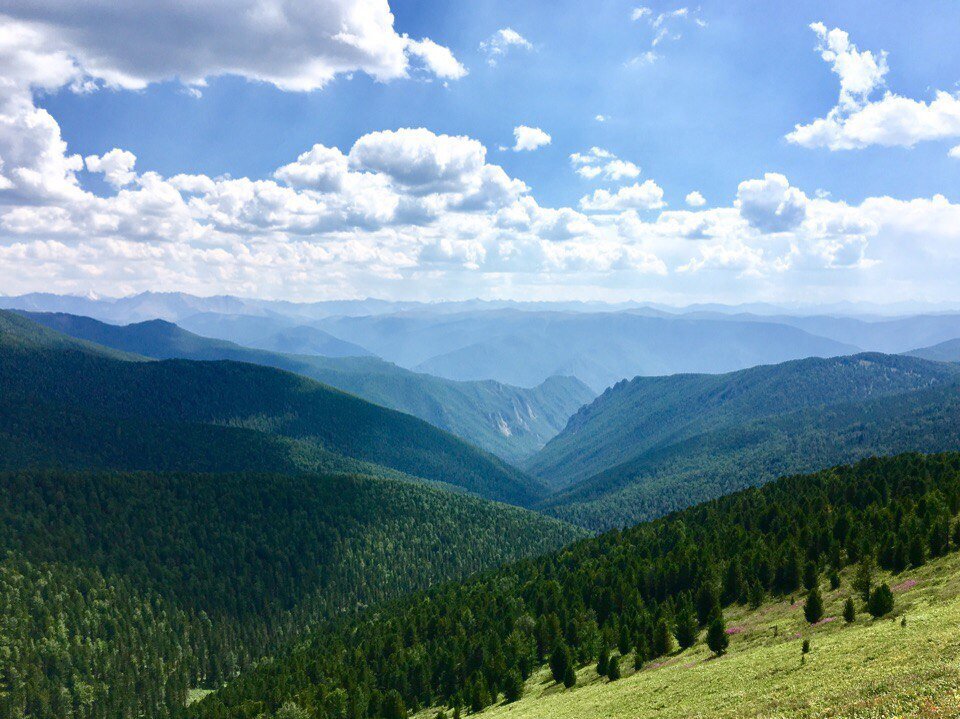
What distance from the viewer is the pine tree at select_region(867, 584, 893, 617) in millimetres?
55219

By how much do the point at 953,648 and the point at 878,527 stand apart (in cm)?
6110

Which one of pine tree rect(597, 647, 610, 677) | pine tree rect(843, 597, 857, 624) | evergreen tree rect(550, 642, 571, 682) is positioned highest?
pine tree rect(843, 597, 857, 624)

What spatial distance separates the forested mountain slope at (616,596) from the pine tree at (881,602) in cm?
864

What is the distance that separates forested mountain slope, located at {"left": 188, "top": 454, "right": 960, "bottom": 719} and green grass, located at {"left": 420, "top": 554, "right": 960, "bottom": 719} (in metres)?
4.49

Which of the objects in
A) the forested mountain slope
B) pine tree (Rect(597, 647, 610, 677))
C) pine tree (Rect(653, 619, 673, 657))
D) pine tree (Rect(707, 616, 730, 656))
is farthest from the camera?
the forested mountain slope

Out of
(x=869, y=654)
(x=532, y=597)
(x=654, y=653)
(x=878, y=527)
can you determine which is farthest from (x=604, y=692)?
(x=532, y=597)

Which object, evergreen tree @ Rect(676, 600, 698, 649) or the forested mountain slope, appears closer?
evergreen tree @ Rect(676, 600, 698, 649)

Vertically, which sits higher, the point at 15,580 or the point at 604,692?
the point at 604,692

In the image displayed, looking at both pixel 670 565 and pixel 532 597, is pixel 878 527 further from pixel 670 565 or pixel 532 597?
pixel 532 597

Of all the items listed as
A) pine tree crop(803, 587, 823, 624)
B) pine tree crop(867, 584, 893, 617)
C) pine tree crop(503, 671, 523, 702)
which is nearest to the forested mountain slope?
pine tree crop(503, 671, 523, 702)

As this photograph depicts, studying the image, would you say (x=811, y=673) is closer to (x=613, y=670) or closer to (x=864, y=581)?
(x=864, y=581)

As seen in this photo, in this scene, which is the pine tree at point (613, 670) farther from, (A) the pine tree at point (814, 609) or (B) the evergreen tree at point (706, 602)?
(A) the pine tree at point (814, 609)

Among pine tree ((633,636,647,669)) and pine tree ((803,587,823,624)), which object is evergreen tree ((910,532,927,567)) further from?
pine tree ((633,636,647,669))

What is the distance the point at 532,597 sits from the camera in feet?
444
